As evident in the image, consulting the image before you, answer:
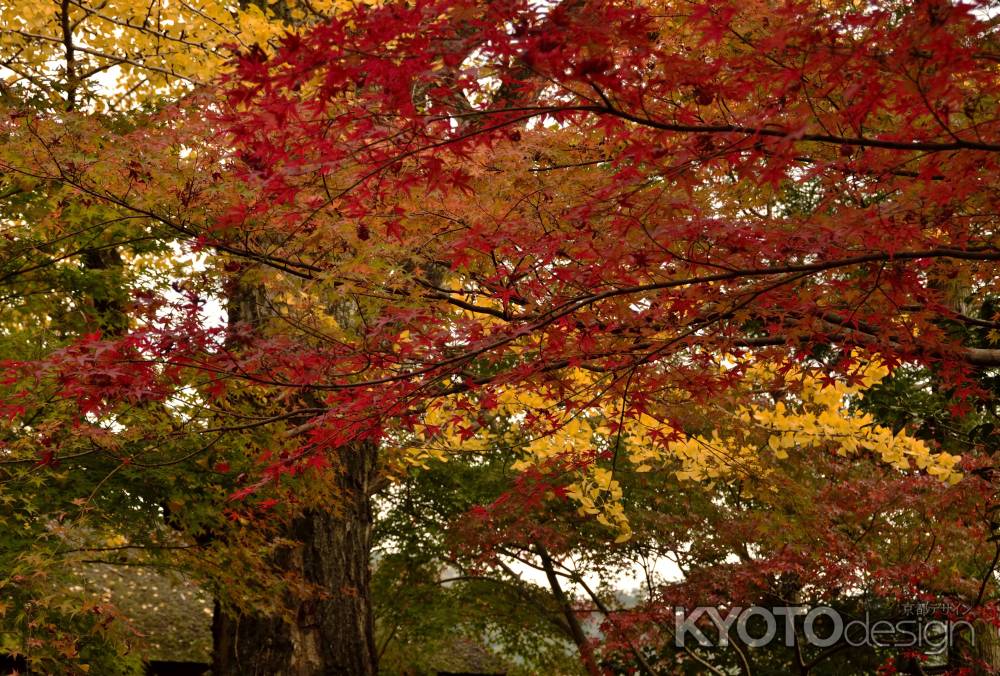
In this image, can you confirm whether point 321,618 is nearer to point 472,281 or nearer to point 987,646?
point 472,281

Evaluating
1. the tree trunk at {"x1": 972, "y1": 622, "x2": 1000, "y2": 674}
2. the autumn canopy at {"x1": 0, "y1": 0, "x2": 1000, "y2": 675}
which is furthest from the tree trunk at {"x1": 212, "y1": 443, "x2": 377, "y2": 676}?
the tree trunk at {"x1": 972, "y1": 622, "x2": 1000, "y2": 674}

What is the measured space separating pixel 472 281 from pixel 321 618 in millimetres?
3265

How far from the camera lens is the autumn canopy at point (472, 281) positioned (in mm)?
2684

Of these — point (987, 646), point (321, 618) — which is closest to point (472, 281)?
point (321, 618)

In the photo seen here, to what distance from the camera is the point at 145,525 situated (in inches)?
238

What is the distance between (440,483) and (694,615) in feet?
15.3

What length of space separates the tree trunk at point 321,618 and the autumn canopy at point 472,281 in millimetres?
26

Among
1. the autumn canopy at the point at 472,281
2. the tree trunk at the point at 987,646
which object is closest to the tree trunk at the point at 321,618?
the autumn canopy at the point at 472,281

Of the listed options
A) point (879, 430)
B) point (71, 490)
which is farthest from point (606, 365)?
point (71, 490)

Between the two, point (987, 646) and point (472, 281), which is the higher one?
point (472, 281)

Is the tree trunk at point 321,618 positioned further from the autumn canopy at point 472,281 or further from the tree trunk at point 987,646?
the tree trunk at point 987,646

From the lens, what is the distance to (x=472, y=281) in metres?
4.96

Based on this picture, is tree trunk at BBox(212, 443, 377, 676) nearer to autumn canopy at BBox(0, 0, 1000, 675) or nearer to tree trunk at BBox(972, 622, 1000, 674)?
autumn canopy at BBox(0, 0, 1000, 675)

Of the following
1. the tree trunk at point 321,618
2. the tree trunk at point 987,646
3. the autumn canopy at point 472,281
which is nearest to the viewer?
the autumn canopy at point 472,281
